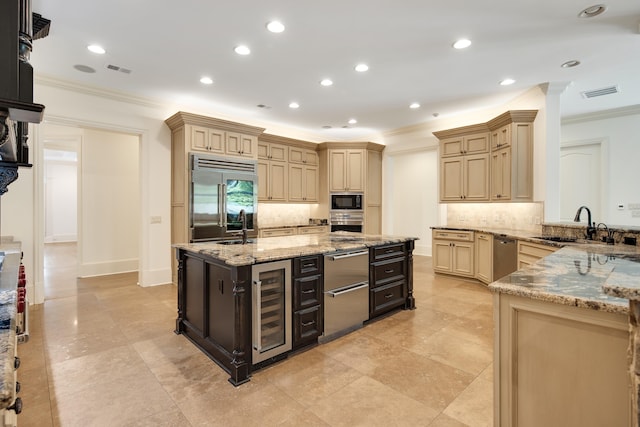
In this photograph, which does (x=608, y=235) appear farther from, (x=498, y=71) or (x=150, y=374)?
(x=150, y=374)

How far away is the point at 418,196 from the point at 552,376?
6.87 metres

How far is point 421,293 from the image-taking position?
451 centimetres

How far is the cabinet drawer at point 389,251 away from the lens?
3.44m

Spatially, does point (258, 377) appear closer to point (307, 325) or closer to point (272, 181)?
point (307, 325)

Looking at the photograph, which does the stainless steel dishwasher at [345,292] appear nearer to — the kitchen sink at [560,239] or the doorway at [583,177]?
the kitchen sink at [560,239]

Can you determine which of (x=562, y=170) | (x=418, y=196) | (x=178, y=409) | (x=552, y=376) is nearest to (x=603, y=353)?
(x=552, y=376)

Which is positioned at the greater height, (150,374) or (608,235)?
(608,235)

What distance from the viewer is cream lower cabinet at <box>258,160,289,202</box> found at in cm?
620

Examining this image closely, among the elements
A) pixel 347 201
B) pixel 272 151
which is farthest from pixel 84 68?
pixel 347 201

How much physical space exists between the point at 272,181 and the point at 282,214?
926 millimetres

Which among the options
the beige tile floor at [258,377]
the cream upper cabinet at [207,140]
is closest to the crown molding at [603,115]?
the beige tile floor at [258,377]

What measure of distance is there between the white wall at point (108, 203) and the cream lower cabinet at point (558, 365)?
21.6 ft

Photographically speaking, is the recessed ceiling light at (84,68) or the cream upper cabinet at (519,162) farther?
the cream upper cabinet at (519,162)

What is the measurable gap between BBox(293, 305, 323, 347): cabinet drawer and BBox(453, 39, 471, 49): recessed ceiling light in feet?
10.2
